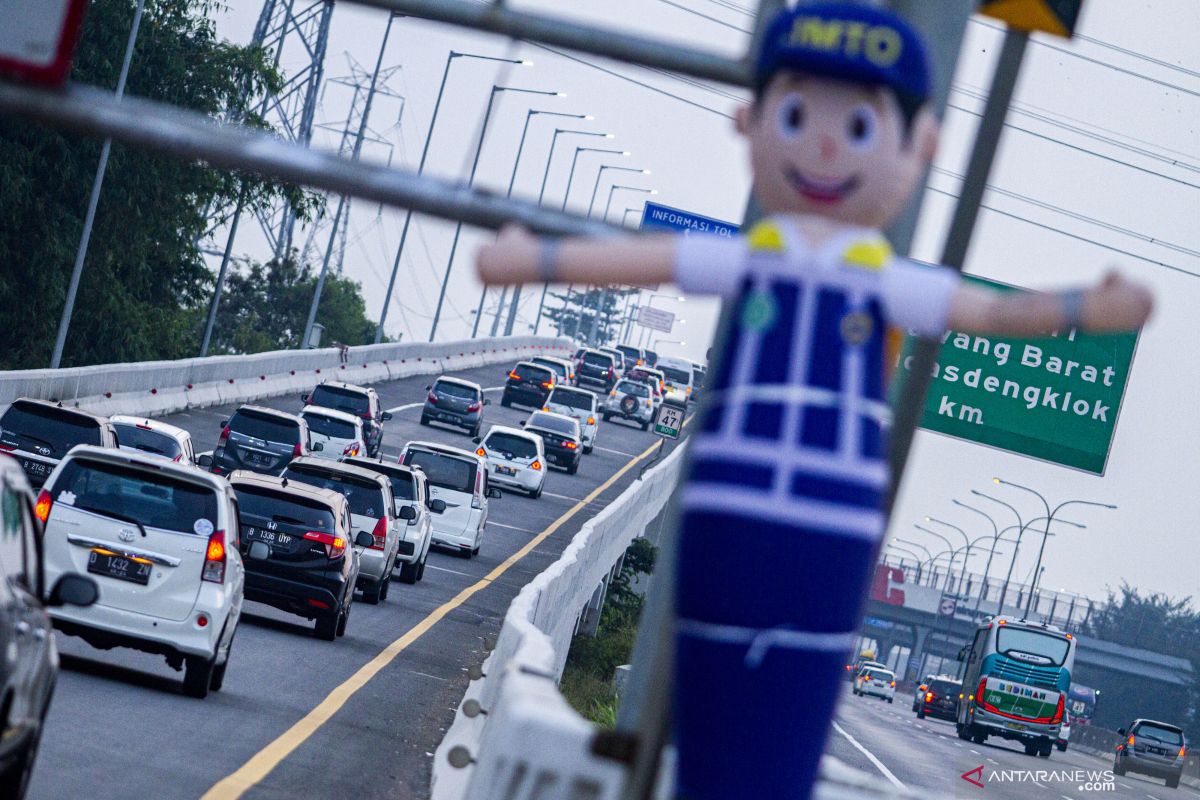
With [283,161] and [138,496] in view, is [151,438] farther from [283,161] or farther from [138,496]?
[283,161]

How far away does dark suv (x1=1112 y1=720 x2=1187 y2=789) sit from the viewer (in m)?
56.6

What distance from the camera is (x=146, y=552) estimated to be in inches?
590

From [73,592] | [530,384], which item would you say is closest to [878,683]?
[530,384]

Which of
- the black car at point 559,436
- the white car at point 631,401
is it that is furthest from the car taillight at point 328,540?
the white car at point 631,401

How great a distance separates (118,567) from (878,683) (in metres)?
73.8

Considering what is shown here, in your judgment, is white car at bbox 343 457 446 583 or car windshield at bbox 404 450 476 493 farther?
car windshield at bbox 404 450 476 493

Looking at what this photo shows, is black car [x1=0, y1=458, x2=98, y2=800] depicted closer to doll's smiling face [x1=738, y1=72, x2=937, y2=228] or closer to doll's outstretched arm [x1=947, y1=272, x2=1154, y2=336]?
doll's smiling face [x1=738, y1=72, x2=937, y2=228]

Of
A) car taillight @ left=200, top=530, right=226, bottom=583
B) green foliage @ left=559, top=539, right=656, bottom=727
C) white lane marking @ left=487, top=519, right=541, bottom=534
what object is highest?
car taillight @ left=200, top=530, right=226, bottom=583

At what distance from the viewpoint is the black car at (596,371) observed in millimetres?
89938

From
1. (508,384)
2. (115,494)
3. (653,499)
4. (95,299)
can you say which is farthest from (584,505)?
(115,494)

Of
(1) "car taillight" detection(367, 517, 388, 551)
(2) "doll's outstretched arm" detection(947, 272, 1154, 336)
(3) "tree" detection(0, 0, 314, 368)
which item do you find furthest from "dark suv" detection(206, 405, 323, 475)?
(2) "doll's outstretched arm" detection(947, 272, 1154, 336)

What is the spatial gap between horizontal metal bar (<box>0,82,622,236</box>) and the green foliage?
34.6 feet

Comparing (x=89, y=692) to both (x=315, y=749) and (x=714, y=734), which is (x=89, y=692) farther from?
(x=714, y=734)

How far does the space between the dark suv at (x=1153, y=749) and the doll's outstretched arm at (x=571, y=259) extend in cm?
5506
